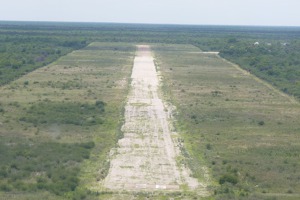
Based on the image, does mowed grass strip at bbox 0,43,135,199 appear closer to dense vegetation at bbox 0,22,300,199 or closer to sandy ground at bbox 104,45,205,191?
dense vegetation at bbox 0,22,300,199

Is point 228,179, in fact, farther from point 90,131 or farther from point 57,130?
point 57,130

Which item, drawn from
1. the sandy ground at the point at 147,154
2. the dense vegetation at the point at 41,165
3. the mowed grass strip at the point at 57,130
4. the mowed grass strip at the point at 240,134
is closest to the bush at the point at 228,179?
the mowed grass strip at the point at 240,134

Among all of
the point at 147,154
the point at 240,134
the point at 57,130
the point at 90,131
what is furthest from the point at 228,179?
the point at 57,130

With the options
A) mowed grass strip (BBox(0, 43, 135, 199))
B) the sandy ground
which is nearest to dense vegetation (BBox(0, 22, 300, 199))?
mowed grass strip (BBox(0, 43, 135, 199))

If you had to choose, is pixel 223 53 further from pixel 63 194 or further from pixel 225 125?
pixel 63 194

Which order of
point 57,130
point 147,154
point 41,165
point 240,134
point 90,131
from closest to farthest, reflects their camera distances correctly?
point 41,165
point 147,154
point 57,130
point 90,131
point 240,134

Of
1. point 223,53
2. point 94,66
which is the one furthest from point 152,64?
point 223,53
